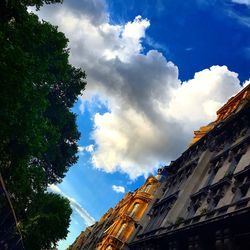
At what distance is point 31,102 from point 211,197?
43.2 ft

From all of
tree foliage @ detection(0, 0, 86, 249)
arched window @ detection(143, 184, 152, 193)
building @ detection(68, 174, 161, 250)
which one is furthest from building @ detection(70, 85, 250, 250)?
arched window @ detection(143, 184, 152, 193)

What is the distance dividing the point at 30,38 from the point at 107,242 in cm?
3470

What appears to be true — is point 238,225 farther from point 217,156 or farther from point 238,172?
point 217,156

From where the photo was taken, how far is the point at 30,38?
15734 mm

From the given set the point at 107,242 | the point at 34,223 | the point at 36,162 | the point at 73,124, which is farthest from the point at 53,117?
the point at 107,242

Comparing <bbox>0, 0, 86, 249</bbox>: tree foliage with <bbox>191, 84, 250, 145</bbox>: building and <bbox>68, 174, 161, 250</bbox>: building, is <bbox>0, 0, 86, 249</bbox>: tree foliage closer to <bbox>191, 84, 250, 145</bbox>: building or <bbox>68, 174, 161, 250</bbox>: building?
<bbox>191, 84, 250, 145</bbox>: building

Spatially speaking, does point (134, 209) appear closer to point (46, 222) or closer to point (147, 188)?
point (147, 188)

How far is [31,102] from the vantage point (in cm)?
1564

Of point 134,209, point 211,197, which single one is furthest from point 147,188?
point 211,197

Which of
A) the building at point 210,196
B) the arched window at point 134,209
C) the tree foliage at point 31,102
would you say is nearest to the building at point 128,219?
the arched window at point 134,209

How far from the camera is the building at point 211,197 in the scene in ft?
50.5

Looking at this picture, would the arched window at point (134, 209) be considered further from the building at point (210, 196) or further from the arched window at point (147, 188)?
the building at point (210, 196)

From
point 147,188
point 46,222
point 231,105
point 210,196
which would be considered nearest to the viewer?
point 46,222

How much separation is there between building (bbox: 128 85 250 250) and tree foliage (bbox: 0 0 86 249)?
9.24 metres
